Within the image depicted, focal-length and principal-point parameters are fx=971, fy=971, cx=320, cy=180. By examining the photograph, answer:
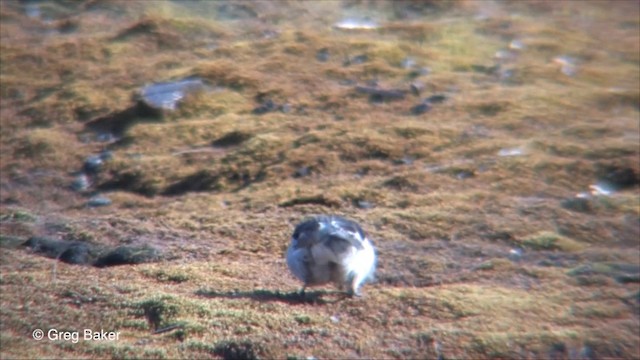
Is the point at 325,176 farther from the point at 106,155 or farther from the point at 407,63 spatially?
the point at 407,63

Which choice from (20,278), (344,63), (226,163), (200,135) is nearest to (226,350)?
(20,278)

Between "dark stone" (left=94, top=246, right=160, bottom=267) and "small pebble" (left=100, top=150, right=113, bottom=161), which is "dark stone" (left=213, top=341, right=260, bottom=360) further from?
"small pebble" (left=100, top=150, right=113, bottom=161)

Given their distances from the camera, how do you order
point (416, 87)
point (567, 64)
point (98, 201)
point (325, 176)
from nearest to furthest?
point (98, 201) → point (325, 176) → point (416, 87) → point (567, 64)

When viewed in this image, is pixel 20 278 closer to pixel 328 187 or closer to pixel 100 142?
pixel 328 187

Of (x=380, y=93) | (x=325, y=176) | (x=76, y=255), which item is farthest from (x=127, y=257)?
(x=380, y=93)

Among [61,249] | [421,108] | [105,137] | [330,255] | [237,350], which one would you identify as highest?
[330,255]

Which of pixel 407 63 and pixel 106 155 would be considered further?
pixel 407 63
